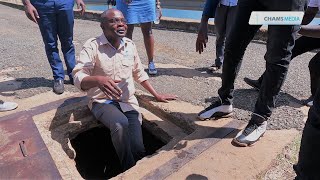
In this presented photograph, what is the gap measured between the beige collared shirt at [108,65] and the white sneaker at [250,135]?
1.05m

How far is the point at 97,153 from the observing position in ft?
11.8

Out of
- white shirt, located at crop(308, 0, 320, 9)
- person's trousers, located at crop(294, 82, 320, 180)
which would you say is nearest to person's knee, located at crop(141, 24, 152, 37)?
white shirt, located at crop(308, 0, 320, 9)

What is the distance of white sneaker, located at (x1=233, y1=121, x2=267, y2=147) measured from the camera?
2338 millimetres

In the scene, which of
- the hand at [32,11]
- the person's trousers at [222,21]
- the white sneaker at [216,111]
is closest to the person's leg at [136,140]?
the white sneaker at [216,111]

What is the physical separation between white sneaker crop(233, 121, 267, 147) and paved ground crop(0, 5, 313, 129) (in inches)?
13.4

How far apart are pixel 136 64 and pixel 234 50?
3.19ft

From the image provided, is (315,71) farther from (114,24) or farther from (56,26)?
(56,26)

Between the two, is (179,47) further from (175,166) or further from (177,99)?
(175,166)

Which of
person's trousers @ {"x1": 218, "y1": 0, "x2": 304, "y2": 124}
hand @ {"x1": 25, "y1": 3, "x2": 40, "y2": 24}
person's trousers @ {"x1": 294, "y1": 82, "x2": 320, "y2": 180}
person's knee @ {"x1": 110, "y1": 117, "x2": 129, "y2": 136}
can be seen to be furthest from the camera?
hand @ {"x1": 25, "y1": 3, "x2": 40, "y2": 24}

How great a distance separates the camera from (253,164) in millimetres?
2154

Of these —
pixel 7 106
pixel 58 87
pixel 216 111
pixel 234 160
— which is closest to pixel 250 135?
pixel 234 160

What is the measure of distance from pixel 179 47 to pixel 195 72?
1599mm

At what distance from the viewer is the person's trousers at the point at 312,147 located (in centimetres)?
136

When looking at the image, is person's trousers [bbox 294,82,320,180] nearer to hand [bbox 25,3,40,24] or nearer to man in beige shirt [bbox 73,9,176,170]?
man in beige shirt [bbox 73,9,176,170]
